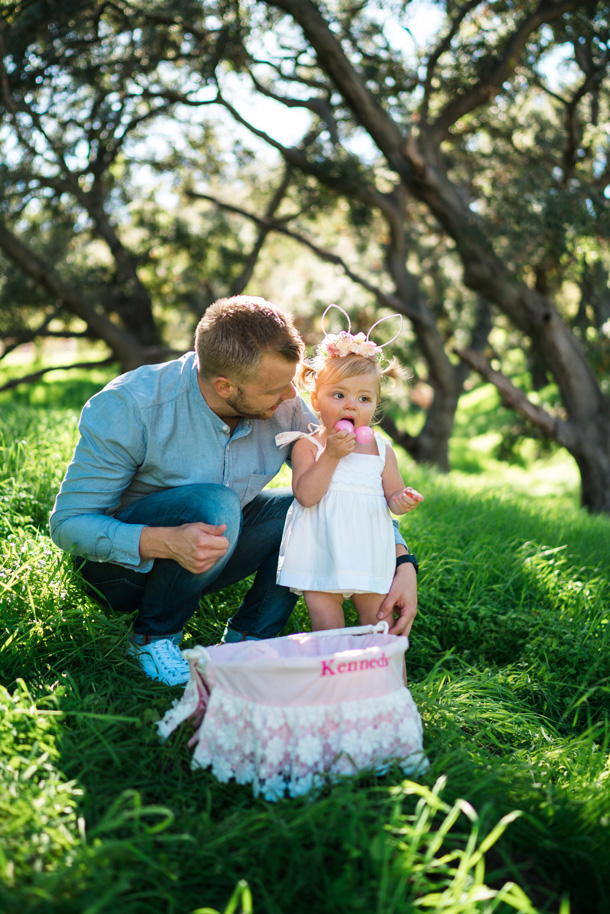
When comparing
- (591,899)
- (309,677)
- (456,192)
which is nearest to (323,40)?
(456,192)

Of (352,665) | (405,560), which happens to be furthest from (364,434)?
(352,665)

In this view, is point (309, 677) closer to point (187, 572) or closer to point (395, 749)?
point (395, 749)

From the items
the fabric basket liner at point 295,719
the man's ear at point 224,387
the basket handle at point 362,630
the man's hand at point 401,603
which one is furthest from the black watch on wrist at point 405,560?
the man's ear at point 224,387

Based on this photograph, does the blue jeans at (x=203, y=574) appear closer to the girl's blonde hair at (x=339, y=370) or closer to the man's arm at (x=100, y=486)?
the man's arm at (x=100, y=486)

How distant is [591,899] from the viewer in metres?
1.53

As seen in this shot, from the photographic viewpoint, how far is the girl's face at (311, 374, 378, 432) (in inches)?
94.8

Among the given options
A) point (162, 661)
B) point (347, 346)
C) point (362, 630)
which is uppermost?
point (347, 346)

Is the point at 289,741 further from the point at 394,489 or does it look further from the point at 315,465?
the point at 394,489

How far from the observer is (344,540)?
91.7 inches

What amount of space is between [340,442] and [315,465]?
15cm

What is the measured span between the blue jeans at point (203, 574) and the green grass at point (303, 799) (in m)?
0.11

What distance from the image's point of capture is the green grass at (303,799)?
1.43 metres

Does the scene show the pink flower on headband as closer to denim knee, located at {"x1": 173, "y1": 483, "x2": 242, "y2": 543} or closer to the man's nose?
the man's nose

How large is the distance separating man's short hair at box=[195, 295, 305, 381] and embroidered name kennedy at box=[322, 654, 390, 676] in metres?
0.94
